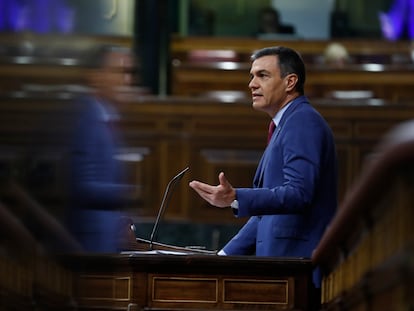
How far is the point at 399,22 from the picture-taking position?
485 inches

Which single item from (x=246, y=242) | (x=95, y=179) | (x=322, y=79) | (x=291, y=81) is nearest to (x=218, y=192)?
(x=246, y=242)

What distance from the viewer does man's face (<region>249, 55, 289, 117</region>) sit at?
4.57 metres

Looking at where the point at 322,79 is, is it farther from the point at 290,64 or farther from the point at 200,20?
the point at 200,20

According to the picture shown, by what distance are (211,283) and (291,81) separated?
92 centimetres

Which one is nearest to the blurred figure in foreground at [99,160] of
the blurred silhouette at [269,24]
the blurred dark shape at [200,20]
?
the blurred silhouette at [269,24]

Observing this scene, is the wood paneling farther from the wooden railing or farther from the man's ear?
the man's ear

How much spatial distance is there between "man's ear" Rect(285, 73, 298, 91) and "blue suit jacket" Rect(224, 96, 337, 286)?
4.7 inches

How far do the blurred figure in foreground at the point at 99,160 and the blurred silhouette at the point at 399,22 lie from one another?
8327 mm

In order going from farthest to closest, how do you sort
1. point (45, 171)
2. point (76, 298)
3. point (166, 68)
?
point (166, 68) < point (76, 298) < point (45, 171)

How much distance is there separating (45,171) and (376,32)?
11.7 m

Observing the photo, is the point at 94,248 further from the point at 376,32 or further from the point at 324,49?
the point at 376,32

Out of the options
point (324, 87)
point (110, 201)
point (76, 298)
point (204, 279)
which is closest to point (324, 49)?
point (324, 87)

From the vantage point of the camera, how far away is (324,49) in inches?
413

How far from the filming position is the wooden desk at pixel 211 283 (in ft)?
13.5
